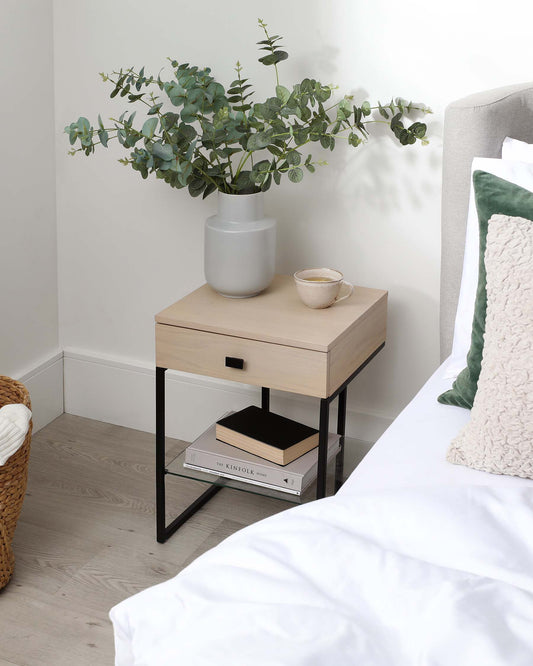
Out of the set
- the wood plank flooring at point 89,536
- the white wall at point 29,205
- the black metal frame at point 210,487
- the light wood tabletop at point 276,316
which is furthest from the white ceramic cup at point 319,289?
the white wall at point 29,205

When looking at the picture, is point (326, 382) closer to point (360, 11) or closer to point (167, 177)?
point (167, 177)

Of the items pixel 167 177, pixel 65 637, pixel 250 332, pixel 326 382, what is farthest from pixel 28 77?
pixel 65 637

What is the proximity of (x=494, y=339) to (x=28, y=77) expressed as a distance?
158 centimetres

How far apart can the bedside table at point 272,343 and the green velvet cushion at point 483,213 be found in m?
0.36

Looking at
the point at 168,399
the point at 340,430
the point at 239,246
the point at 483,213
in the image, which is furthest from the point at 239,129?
the point at 168,399

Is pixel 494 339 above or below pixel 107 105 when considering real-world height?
below

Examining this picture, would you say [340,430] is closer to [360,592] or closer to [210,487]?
[210,487]

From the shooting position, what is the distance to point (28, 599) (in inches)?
74.3

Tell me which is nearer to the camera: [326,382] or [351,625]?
[351,625]

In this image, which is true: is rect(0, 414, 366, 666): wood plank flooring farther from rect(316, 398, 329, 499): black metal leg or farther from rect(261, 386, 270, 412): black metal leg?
rect(316, 398, 329, 499): black metal leg

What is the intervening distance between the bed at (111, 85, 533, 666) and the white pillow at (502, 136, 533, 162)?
0.74 m

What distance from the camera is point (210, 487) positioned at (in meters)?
2.32

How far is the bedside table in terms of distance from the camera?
1.82 m

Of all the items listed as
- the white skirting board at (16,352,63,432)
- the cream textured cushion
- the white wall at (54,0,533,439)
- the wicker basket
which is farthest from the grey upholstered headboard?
the white skirting board at (16,352,63,432)
